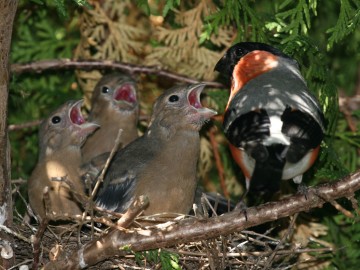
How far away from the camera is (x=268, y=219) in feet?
16.9

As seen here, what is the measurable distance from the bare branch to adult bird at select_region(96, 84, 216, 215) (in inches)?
36.6

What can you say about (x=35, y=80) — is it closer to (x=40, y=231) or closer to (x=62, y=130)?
(x=62, y=130)

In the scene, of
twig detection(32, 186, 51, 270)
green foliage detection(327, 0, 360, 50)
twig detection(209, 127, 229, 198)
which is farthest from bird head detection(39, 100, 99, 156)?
green foliage detection(327, 0, 360, 50)

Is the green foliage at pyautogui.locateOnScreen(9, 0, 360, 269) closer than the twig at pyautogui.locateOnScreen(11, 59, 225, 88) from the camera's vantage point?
Yes

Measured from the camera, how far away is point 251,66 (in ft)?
21.4

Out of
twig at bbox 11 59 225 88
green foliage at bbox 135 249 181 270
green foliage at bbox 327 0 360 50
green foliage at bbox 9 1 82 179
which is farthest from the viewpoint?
green foliage at bbox 9 1 82 179

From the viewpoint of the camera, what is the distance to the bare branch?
5.11 metres

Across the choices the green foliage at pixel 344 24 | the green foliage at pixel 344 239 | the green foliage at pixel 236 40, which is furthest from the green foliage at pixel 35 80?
the green foliage at pixel 344 24

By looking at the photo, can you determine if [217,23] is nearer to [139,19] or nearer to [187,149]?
[187,149]

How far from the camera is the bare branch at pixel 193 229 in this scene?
16.8ft

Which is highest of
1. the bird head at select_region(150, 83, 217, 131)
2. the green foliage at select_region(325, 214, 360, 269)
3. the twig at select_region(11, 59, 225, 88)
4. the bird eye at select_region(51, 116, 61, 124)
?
the twig at select_region(11, 59, 225, 88)

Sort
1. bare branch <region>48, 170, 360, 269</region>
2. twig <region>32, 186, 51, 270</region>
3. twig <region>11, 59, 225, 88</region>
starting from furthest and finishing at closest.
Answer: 1. twig <region>11, 59, 225, 88</region>
2. bare branch <region>48, 170, 360, 269</region>
3. twig <region>32, 186, 51, 270</region>

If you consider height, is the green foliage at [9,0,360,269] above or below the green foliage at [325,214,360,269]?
above

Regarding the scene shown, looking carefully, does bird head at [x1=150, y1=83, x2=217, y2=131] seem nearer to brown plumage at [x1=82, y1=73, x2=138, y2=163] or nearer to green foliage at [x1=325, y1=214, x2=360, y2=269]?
brown plumage at [x1=82, y1=73, x2=138, y2=163]
